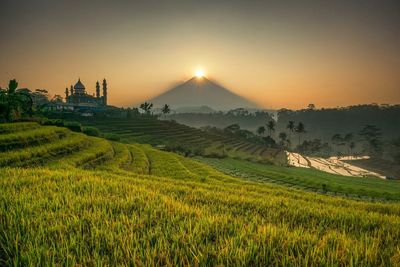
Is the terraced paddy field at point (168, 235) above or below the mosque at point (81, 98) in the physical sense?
below

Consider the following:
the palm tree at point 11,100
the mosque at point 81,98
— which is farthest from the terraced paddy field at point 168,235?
the mosque at point 81,98

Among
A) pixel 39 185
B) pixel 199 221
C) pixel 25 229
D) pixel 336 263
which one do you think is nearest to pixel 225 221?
pixel 199 221

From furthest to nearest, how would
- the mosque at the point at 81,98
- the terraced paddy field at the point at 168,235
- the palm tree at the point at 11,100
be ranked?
the mosque at the point at 81,98
the palm tree at the point at 11,100
the terraced paddy field at the point at 168,235

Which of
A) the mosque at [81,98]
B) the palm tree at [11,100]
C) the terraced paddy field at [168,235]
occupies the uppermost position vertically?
the mosque at [81,98]

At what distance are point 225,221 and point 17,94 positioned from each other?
26078 mm

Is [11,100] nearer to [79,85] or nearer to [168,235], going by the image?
[168,235]

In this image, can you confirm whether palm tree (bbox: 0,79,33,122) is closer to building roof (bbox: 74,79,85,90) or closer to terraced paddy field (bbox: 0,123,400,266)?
terraced paddy field (bbox: 0,123,400,266)

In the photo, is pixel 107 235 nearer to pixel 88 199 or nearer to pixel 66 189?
pixel 88 199

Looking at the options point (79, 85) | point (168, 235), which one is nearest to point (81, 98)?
point (79, 85)

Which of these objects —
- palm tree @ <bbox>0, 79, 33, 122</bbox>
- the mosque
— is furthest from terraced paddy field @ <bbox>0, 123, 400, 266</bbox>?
the mosque

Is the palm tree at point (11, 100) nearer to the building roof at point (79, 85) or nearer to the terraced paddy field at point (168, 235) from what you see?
the terraced paddy field at point (168, 235)

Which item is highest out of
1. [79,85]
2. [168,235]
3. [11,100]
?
[79,85]

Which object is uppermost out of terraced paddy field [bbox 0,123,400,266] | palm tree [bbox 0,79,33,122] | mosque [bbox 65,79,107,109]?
mosque [bbox 65,79,107,109]

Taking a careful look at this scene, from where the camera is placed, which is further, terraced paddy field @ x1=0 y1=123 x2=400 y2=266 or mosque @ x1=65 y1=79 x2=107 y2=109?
mosque @ x1=65 y1=79 x2=107 y2=109
